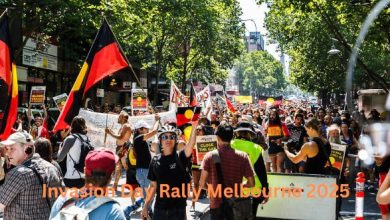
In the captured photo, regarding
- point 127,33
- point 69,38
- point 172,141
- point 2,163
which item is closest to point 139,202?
point 172,141

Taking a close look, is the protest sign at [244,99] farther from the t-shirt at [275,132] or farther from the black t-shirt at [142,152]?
the black t-shirt at [142,152]

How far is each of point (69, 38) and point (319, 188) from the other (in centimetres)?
2625

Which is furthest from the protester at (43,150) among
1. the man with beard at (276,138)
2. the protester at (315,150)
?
the man with beard at (276,138)

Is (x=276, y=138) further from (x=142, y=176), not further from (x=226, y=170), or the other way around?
(x=226, y=170)

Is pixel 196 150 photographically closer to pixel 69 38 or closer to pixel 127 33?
pixel 127 33

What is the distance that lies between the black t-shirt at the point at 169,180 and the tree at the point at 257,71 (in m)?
121

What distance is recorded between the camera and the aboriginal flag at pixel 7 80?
6504mm

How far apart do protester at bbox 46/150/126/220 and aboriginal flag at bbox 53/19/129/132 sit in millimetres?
3408

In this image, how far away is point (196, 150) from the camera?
10.0 meters

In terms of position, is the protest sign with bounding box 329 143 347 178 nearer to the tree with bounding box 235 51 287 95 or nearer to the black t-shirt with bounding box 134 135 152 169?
the black t-shirt with bounding box 134 135 152 169

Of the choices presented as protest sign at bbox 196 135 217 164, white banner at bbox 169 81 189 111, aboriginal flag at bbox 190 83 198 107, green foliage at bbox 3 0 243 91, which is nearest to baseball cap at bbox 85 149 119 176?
protest sign at bbox 196 135 217 164

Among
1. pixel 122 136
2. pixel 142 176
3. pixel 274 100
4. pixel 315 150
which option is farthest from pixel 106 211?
pixel 274 100

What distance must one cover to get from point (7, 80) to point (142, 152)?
91.4 inches

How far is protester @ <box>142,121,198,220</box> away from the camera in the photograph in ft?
18.2
